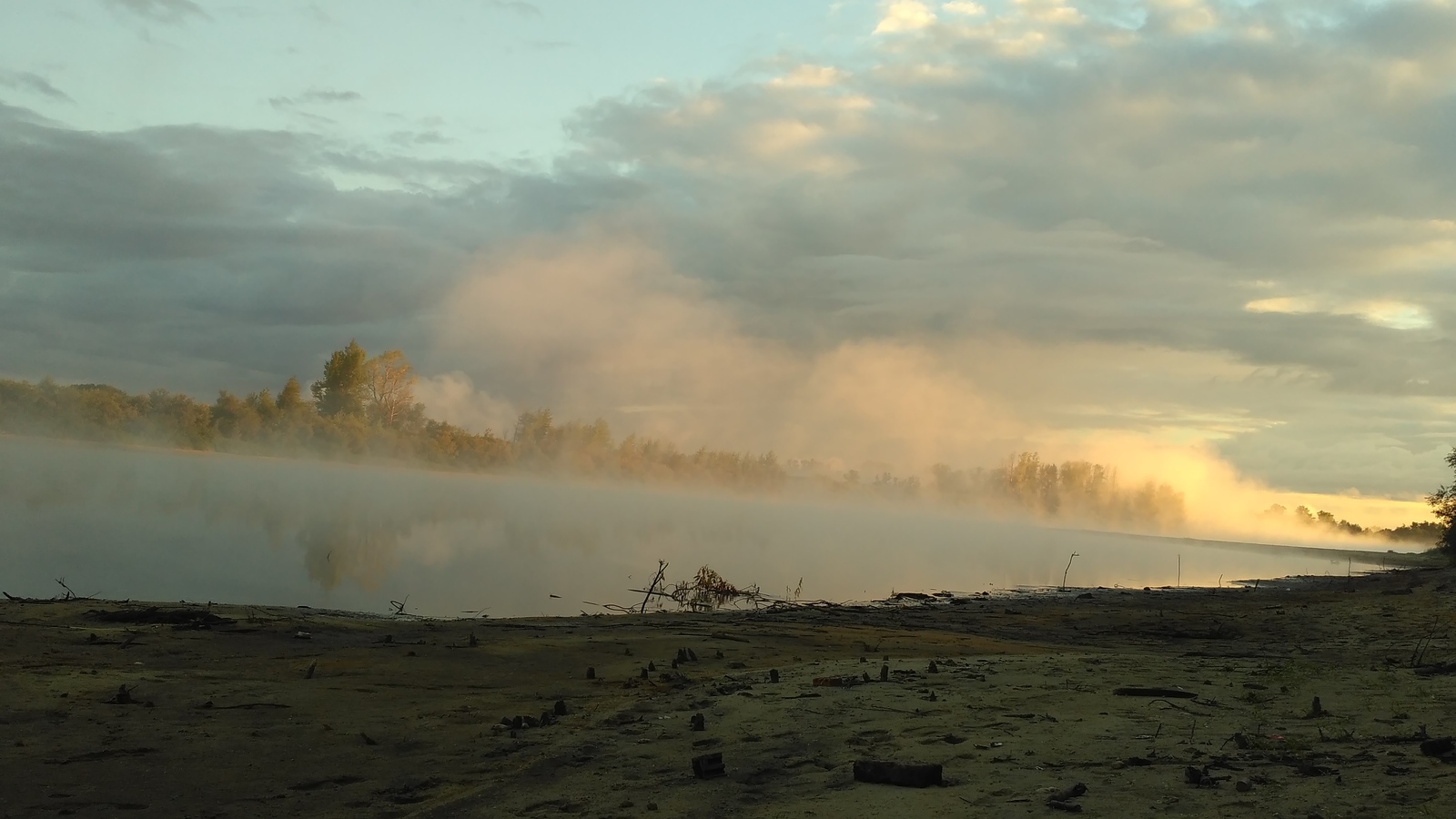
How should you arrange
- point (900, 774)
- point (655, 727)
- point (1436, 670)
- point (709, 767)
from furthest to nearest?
1. point (1436, 670)
2. point (655, 727)
3. point (709, 767)
4. point (900, 774)

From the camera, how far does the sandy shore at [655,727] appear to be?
5727 mm

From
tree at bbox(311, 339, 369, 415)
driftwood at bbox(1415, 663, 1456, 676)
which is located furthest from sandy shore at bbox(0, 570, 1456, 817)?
tree at bbox(311, 339, 369, 415)

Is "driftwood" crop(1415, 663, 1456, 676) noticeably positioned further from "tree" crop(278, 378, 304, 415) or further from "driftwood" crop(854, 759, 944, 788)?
"tree" crop(278, 378, 304, 415)

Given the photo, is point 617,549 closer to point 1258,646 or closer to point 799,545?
point 799,545

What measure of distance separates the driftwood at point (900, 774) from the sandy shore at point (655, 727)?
Answer: 0.07 m

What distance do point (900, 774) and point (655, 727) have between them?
309cm

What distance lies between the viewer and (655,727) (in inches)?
330

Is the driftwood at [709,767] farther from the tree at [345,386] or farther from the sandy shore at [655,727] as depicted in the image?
the tree at [345,386]

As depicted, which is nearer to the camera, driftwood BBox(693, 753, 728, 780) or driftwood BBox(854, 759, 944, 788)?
driftwood BBox(854, 759, 944, 788)

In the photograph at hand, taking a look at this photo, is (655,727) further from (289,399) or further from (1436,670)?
(289,399)

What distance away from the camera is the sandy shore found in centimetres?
573

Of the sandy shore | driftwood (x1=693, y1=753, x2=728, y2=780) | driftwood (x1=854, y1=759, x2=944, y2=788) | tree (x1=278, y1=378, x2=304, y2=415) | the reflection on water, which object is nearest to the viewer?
the sandy shore

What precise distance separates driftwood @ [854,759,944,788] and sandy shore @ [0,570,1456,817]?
7 cm

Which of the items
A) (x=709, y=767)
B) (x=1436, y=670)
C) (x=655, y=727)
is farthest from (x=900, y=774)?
(x=1436, y=670)
